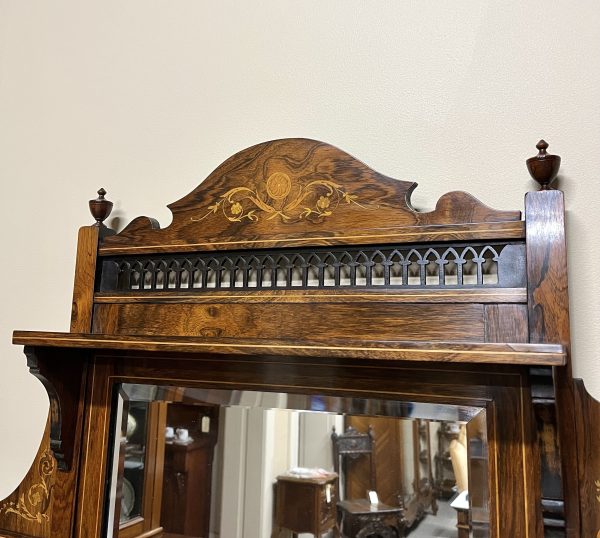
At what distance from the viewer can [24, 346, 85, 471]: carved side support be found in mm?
1067

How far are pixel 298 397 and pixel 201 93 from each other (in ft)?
2.40

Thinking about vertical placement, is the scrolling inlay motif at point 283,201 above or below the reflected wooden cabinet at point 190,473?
above

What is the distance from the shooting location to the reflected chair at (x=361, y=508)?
3.01ft

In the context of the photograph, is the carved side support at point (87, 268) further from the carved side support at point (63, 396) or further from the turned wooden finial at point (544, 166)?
the turned wooden finial at point (544, 166)

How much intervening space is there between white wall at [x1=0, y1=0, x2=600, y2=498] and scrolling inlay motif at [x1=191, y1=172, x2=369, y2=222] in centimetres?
12

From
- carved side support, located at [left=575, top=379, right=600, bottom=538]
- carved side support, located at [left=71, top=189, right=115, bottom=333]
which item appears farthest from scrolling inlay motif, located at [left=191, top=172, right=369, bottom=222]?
carved side support, located at [left=575, top=379, right=600, bottom=538]

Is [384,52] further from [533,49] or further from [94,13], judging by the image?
[94,13]

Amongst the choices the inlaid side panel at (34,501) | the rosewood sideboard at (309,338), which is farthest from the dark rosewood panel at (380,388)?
the inlaid side panel at (34,501)

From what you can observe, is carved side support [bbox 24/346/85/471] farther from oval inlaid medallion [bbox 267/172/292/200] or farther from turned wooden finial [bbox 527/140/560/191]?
turned wooden finial [bbox 527/140/560/191]

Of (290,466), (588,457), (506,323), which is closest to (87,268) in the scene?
(290,466)

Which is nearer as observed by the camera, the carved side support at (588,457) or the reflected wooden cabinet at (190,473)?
the carved side support at (588,457)

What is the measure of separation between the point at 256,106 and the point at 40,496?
97 cm

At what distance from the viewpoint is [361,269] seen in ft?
3.26

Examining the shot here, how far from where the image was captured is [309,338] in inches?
37.9
